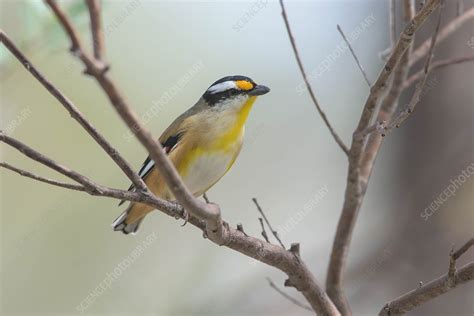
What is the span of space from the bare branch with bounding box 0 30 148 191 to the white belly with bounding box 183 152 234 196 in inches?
67.3

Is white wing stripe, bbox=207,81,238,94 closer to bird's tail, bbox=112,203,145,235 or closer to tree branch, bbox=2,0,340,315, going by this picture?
bird's tail, bbox=112,203,145,235

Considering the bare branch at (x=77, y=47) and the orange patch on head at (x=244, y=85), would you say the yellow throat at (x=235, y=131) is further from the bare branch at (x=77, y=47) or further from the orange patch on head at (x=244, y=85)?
the bare branch at (x=77, y=47)

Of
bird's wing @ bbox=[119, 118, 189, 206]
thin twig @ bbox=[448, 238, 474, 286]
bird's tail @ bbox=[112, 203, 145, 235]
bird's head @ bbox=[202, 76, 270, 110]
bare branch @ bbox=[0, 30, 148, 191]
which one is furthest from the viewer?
bird's tail @ bbox=[112, 203, 145, 235]

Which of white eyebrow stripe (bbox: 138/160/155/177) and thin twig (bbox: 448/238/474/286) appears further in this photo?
white eyebrow stripe (bbox: 138/160/155/177)

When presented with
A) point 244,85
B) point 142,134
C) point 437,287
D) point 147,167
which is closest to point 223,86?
point 244,85

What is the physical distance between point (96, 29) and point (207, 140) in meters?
2.72

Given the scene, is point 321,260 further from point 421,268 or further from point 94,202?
point 94,202

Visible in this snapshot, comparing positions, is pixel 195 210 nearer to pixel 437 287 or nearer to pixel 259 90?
pixel 437 287

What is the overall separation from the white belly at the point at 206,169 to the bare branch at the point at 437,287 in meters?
1.73

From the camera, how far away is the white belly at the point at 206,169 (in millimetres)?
4207

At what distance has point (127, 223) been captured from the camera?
470 cm

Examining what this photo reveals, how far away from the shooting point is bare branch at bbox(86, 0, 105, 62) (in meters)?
1.57


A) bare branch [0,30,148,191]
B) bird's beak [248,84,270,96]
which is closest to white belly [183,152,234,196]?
bird's beak [248,84,270,96]

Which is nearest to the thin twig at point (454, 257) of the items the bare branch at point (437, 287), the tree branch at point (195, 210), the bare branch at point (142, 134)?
the bare branch at point (437, 287)
